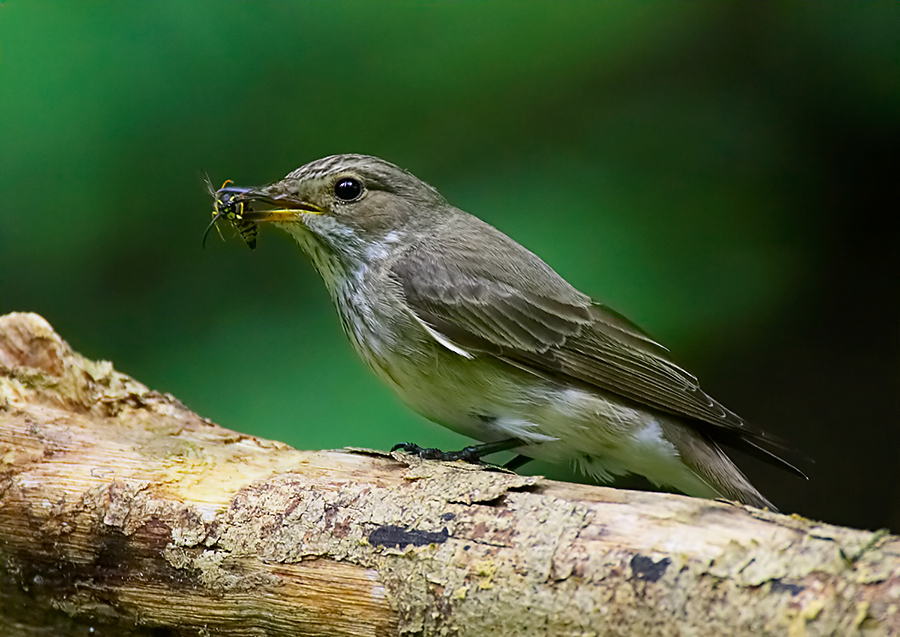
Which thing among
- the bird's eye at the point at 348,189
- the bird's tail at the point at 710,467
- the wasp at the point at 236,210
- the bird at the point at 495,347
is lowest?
the bird's tail at the point at 710,467

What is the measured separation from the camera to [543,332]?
9.27ft

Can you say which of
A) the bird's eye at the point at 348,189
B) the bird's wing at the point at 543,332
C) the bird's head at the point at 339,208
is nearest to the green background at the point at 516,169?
the bird's wing at the point at 543,332

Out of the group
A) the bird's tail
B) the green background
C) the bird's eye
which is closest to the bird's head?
the bird's eye

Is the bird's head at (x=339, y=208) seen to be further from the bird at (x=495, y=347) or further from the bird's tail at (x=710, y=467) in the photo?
the bird's tail at (x=710, y=467)

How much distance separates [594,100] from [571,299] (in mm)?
1758

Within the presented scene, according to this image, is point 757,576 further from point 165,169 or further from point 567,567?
point 165,169

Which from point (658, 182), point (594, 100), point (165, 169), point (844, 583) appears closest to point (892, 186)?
point (658, 182)

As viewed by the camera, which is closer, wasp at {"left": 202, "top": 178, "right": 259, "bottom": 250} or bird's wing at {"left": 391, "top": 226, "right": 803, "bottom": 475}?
bird's wing at {"left": 391, "top": 226, "right": 803, "bottom": 475}

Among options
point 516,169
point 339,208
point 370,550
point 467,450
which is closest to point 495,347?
point 467,450

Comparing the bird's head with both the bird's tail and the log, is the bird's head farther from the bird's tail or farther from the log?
the bird's tail

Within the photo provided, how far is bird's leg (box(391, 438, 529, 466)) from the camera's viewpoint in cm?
255

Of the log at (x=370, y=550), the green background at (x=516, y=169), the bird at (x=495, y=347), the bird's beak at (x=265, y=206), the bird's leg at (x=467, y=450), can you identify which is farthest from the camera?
the green background at (x=516, y=169)

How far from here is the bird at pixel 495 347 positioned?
2.70 meters

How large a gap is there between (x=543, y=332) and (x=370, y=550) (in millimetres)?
1139
